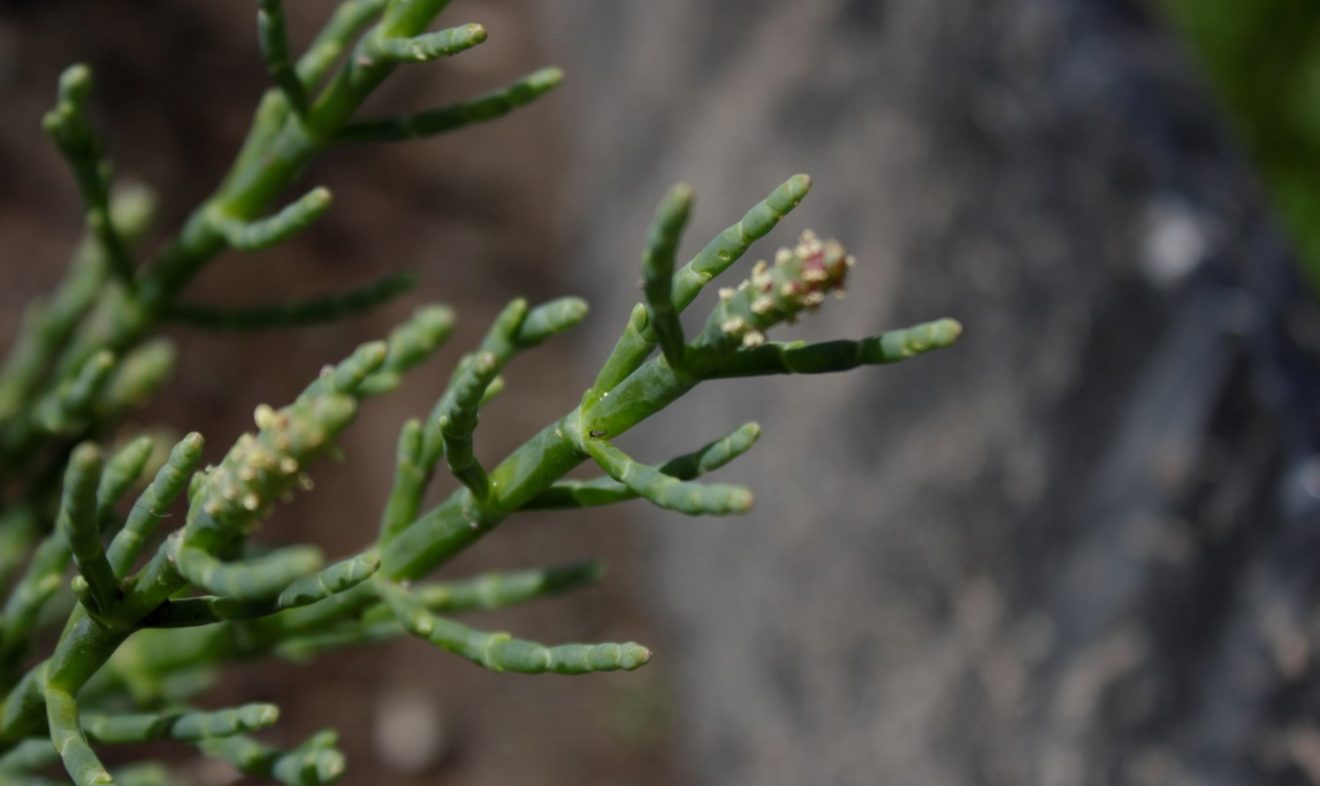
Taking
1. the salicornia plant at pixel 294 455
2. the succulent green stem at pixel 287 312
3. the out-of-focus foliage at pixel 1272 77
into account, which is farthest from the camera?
the out-of-focus foliage at pixel 1272 77

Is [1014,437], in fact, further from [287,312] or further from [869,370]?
[287,312]

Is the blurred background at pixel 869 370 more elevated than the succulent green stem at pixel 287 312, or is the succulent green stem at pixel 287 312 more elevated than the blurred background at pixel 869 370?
the succulent green stem at pixel 287 312

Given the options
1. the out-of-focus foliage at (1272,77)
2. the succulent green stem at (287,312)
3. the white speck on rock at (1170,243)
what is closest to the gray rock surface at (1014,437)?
the white speck on rock at (1170,243)

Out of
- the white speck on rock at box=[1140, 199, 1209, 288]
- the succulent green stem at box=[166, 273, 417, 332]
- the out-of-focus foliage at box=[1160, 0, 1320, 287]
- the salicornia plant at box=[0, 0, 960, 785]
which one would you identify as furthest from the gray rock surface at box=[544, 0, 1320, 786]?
the out-of-focus foliage at box=[1160, 0, 1320, 287]

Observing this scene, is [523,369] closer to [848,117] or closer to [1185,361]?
[848,117]

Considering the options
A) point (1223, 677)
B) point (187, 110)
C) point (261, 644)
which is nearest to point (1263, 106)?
point (1223, 677)

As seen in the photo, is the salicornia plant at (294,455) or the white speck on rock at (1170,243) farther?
the white speck on rock at (1170,243)

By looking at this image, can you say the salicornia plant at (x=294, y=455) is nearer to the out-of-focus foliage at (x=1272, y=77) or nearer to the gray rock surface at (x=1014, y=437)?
the gray rock surface at (x=1014, y=437)
